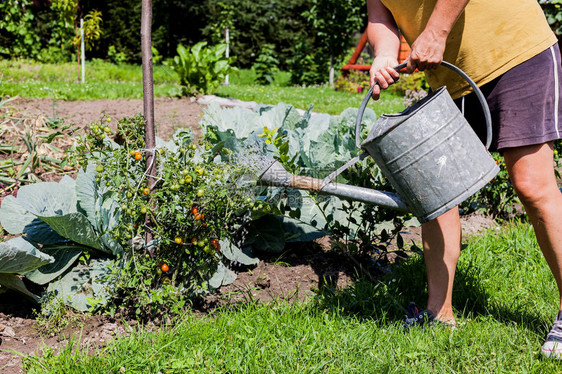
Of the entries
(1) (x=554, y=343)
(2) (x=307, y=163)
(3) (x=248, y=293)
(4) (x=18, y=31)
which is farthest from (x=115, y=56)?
(1) (x=554, y=343)

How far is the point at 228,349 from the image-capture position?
1591 millimetres

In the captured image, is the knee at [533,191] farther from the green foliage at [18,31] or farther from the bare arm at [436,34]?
the green foliage at [18,31]

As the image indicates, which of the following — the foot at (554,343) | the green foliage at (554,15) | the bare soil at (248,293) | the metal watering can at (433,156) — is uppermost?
the green foliage at (554,15)

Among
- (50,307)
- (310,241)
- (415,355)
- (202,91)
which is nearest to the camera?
(415,355)

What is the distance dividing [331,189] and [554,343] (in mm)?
871

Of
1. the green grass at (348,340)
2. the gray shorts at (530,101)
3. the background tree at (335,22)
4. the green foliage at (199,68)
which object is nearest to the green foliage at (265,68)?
A: the background tree at (335,22)

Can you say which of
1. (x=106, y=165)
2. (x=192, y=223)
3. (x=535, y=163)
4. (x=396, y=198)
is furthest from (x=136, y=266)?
(x=535, y=163)

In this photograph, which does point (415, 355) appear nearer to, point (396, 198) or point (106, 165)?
point (396, 198)

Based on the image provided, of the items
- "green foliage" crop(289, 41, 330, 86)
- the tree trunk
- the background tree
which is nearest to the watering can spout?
the tree trunk

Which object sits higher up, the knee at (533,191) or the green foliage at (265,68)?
the green foliage at (265,68)

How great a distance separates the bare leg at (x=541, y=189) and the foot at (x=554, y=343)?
0.63ft

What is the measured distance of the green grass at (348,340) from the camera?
1521 mm

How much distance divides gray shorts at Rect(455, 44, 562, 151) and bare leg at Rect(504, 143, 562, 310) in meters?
0.05

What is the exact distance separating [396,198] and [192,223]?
729mm
